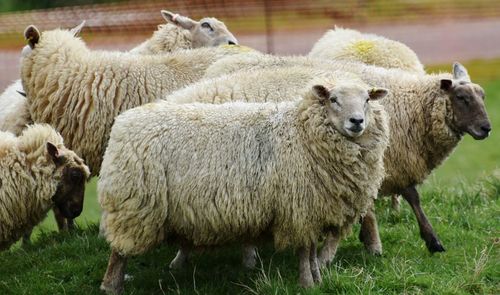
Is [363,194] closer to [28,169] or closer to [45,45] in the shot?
[28,169]

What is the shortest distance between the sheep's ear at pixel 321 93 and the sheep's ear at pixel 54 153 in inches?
80.8

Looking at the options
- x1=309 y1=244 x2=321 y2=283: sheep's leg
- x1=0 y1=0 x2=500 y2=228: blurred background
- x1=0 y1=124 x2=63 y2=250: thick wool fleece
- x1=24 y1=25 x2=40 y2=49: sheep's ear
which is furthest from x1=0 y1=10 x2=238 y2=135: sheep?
x1=0 y1=0 x2=500 y2=228: blurred background

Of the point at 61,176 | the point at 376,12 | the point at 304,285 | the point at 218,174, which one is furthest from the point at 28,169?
the point at 376,12

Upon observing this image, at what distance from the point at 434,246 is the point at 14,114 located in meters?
4.12

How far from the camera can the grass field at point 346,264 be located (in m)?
6.92

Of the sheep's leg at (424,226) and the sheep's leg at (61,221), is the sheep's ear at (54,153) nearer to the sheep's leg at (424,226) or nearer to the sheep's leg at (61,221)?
the sheep's leg at (61,221)

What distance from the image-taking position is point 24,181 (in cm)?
741

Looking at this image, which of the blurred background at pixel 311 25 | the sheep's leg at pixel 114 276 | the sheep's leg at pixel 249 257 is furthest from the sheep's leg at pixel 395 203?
the blurred background at pixel 311 25

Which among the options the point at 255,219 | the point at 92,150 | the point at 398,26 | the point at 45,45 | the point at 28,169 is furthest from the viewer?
the point at 398,26

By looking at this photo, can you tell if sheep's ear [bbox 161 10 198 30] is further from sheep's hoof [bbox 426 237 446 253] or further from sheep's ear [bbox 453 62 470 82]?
sheep's hoof [bbox 426 237 446 253]

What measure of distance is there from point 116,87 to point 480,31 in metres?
19.8

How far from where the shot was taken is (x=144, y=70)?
859 cm

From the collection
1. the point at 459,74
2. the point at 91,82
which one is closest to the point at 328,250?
the point at 459,74

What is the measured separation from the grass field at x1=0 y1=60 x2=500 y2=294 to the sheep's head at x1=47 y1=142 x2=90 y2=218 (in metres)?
0.62
